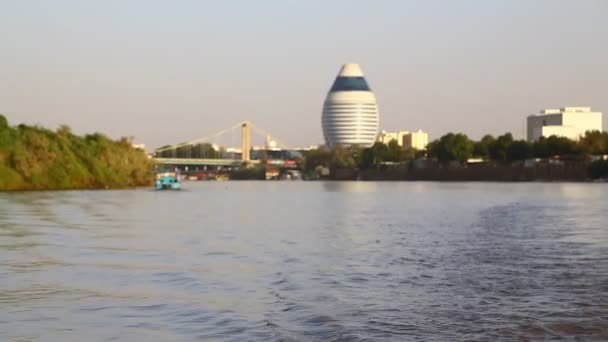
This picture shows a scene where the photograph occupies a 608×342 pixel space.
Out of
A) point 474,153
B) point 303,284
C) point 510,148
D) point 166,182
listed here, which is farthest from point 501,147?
point 303,284

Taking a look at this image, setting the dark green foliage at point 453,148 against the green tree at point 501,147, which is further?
the dark green foliage at point 453,148

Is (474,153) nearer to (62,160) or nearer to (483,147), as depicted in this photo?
(483,147)

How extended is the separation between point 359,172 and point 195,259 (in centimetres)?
15801

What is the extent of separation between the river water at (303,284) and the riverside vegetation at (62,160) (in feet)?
137

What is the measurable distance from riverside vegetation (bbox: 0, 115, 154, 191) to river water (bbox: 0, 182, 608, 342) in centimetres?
4179

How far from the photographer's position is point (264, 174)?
603 ft

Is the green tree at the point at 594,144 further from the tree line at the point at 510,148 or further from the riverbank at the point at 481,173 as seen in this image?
the riverbank at the point at 481,173

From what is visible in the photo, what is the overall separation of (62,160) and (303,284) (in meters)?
62.7

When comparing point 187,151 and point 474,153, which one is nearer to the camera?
point 474,153

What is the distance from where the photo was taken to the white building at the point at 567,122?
A: 527ft

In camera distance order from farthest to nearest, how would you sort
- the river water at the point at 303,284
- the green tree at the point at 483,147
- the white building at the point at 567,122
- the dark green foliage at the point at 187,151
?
the dark green foliage at the point at 187,151 → the white building at the point at 567,122 → the green tree at the point at 483,147 → the river water at the point at 303,284

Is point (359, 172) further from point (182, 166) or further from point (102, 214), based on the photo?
point (102, 214)

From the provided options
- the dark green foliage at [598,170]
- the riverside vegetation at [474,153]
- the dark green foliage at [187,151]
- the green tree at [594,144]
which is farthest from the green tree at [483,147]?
the dark green foliage at [187,151]

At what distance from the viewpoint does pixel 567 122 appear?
559 feet
